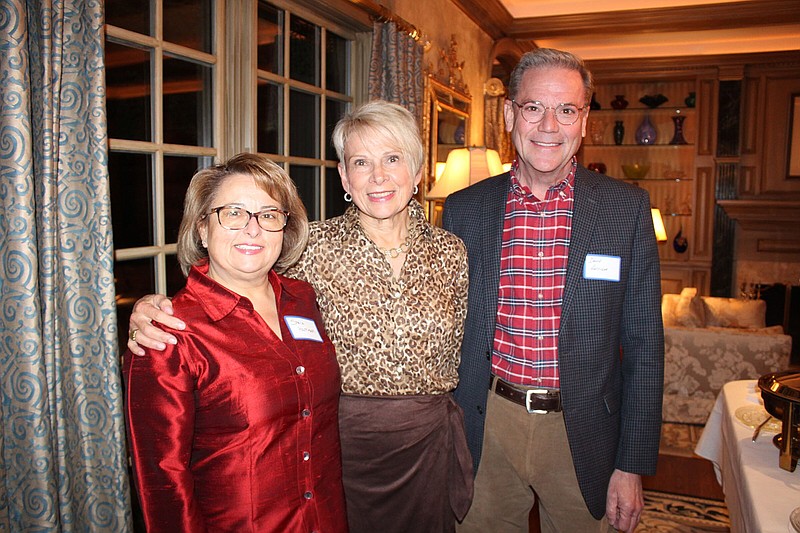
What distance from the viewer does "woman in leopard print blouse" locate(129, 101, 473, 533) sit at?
1.68 metres

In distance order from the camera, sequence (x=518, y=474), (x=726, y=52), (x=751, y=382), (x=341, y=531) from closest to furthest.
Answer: (x=341, y=531)
(x=518, y=474)
(x=751, y=382)
(x=726, y=52)

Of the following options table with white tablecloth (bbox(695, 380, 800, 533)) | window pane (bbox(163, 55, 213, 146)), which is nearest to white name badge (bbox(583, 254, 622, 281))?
table with white tablecloth (bbox(695, 380, 800, 533))

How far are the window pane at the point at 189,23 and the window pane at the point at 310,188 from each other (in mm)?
947

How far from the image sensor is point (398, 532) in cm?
177

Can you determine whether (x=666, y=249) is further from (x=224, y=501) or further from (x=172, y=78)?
(x=224, y=501)

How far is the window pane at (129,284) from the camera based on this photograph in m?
2.32

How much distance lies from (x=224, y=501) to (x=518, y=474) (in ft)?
3.02

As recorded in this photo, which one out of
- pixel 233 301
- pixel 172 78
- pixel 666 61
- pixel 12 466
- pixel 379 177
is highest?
pixel 666 61

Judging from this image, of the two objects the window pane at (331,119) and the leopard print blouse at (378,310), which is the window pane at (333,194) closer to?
the window pane at (331,119)

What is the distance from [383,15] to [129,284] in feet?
6.95

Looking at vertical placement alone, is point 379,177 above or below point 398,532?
above

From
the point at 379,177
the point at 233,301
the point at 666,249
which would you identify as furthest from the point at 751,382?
the point at 666,249

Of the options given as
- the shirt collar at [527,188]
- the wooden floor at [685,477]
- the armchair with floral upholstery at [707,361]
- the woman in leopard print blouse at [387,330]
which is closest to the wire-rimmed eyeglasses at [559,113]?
the shirt collar at [527,188]

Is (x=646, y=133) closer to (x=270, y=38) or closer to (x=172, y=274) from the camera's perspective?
(x=270, y=38)
